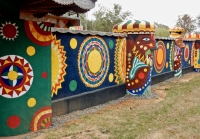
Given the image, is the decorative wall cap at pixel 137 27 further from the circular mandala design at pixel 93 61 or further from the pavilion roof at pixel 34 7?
the pavilion roof at pixel 34 7

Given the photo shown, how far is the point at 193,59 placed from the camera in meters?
16.2

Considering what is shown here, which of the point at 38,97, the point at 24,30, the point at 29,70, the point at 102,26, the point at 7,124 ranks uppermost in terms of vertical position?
the point at 102,26

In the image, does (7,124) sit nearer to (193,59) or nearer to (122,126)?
(122,126)

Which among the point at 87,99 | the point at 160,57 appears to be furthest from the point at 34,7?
the point at 160,57

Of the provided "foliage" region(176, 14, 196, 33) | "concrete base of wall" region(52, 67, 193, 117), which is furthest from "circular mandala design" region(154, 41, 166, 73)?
"foliage" region(176, 14, 196, 33)

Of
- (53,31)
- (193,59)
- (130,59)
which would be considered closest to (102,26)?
(193,59)

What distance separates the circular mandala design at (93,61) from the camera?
6.64 meters

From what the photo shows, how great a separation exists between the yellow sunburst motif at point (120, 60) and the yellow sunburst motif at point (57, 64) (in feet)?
7.86

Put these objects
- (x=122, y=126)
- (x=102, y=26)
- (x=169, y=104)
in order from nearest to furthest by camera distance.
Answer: (x=122, y=126)
(x=169, y=104)
(x=102, y=26)

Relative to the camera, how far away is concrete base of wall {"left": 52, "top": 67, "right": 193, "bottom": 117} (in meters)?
5.94

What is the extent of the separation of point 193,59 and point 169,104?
9.93 metres

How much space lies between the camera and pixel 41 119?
4.96m

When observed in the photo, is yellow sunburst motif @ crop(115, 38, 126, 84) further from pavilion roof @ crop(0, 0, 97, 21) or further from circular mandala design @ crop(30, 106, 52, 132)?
pavilion roof @ crop(0, 0, 97, 21)

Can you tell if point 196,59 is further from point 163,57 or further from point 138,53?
point 138,53
